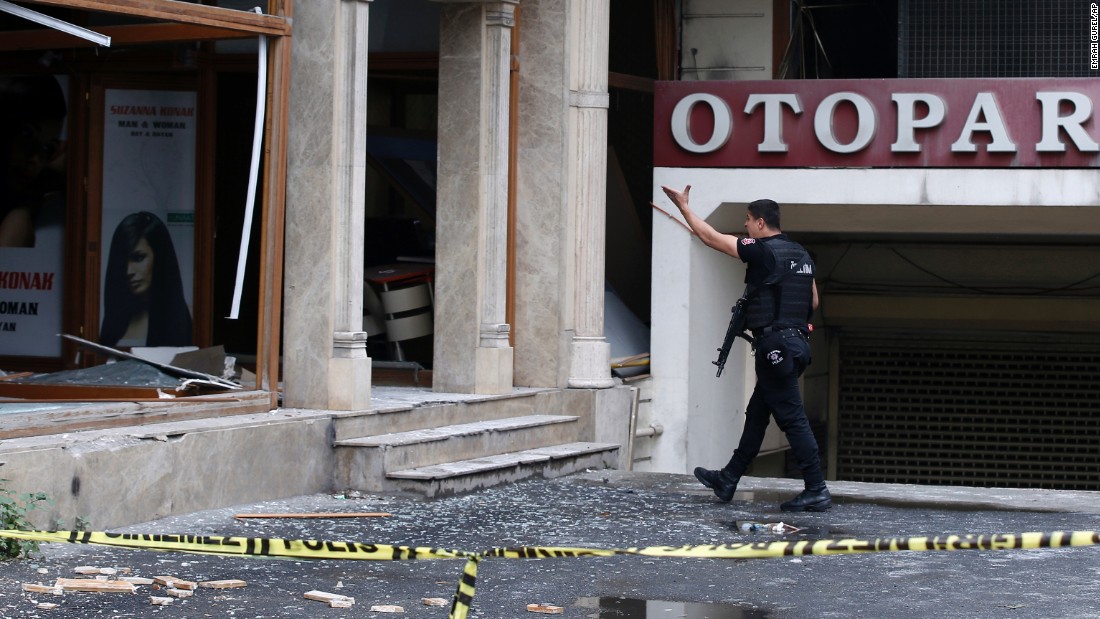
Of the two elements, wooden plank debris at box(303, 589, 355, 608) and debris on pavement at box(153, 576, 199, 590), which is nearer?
wooden plank debris at box(303, 589, 355, 608)

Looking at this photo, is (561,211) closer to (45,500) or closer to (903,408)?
(45,500)

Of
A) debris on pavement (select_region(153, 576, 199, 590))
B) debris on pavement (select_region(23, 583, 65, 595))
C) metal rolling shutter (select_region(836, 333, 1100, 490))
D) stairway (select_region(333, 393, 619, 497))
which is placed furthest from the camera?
metal rolling shutter (select_region(836, 333, 1100, 490))

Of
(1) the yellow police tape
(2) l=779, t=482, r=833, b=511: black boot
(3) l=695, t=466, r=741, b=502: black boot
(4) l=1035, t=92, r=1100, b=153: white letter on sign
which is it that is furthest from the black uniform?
(4) l=1035, t=92, r=1100, b=153: white letter on sign

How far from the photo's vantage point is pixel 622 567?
269 inches

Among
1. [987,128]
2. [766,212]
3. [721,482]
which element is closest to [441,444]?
[721,482]

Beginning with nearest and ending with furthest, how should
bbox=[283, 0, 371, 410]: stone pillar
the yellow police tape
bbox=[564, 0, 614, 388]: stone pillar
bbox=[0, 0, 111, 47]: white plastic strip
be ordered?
the yellow police tape < bbox=[0, 0, 111, 47]: white plastic strip < bbox=[283, 0, 371, 410]: stone pillar < bbox=[564, 0, 614, 388]: stone pillar

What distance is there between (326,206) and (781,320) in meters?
2.79

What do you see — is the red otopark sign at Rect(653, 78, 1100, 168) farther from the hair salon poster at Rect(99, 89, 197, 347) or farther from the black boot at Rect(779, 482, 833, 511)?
the black boot at Rect(779, 482, 833, 511)

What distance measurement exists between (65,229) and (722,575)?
678 centimetres

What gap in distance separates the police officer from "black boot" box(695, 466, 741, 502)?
0.24 m

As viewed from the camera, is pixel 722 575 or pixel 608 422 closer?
pixel 722 575

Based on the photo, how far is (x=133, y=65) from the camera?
37.8ft

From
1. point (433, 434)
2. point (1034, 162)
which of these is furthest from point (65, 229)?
point (1034, 162)

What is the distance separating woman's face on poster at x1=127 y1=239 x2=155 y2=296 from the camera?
37.7 feet
